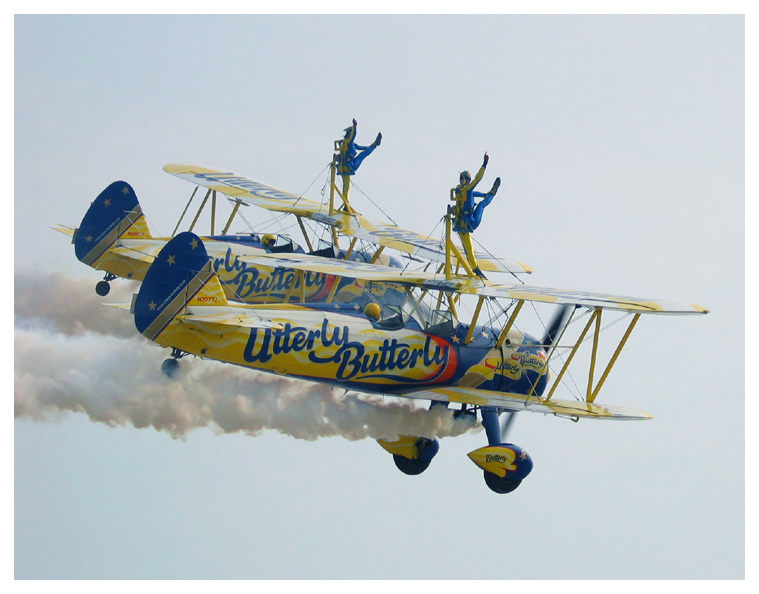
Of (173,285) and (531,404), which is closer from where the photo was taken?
(173,285)

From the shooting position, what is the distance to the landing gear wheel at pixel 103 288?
29750mm

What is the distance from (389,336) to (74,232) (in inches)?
285

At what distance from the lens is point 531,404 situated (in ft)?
80.6

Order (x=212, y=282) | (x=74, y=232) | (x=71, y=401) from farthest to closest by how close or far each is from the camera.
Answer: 1. (x=74, y=232)
2. (x=71, y=401)
3. (x=212, y=282)

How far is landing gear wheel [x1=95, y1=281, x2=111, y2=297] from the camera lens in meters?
29.8

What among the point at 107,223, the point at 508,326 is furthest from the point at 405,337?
the point at 107,223

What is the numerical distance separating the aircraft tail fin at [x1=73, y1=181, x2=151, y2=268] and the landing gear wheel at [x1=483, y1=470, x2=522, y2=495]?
24.8ft

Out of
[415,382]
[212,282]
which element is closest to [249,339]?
[212,282]

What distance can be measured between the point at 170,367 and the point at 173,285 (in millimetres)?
1713

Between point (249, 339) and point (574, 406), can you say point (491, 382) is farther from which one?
point (249, 339)

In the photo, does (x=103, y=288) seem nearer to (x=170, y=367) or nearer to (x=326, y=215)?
(x=326, y=215)

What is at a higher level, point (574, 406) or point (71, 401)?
point (574, 406)

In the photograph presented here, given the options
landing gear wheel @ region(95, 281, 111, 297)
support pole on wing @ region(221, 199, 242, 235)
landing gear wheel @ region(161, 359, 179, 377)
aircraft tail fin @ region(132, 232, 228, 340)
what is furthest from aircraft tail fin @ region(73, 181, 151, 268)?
aircraft tail fin @ region(132, 232, 228, 340)

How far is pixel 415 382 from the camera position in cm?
2447
